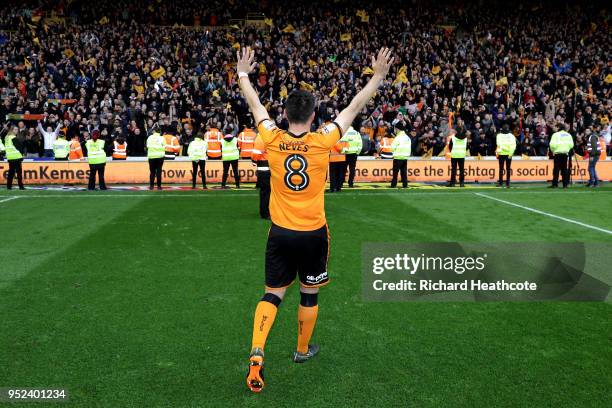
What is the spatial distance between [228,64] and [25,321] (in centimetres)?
2581

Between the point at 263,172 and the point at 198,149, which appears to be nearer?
the point at 263,172

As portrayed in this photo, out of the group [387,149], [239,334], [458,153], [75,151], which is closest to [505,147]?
[458,153]

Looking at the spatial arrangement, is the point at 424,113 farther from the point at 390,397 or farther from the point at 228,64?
the point at 390,397

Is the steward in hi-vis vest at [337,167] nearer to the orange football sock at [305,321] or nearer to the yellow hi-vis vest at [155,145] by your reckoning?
the yellow hi-vis vest at [155,145]

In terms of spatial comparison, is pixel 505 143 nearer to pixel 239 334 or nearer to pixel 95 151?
pixel 95 151

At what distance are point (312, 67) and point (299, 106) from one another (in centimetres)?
2673

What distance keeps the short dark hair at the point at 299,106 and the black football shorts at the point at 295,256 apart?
0.87 m

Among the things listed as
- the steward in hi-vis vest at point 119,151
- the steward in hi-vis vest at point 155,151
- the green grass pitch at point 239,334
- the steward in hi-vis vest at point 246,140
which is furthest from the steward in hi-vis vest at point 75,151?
the green grass pitch at point 239,334

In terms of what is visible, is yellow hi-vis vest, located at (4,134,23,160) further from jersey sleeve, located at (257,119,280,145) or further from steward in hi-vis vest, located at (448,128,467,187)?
jersey sleeve, located at (257,119,280,145)

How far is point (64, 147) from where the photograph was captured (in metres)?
20.5

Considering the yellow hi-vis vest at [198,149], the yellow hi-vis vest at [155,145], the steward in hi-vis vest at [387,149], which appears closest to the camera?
the yellow hi-vis vest at [155,145]

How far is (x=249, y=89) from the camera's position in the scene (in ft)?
14.5

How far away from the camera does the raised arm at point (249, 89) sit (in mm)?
4383

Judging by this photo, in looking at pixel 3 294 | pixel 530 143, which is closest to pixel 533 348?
pixel 3 294
